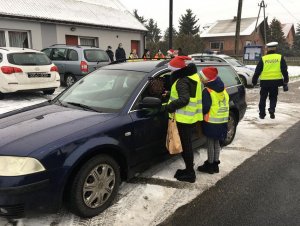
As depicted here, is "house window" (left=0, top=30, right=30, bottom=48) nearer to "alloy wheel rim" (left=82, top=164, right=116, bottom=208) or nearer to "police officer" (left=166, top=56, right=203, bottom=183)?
"police officer" (left=166, top=56, right=203, bottom=183)

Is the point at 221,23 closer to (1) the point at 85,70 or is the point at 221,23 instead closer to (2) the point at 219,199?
(1) the point at 85,70

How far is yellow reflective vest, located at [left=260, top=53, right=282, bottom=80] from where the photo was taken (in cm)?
771

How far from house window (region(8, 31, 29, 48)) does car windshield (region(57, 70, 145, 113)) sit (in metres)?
12.7

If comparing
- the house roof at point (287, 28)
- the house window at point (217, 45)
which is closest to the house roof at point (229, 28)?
the house window at point (217, 45)

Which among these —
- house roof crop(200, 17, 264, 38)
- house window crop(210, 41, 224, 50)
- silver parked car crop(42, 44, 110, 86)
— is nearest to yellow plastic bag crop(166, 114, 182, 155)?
silver parked car crop(42, 44, 110, 86)

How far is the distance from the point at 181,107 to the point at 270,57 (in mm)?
4817

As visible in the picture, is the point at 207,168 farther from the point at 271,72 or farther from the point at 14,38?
the point at 14,38

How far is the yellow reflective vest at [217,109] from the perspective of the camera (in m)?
4.24

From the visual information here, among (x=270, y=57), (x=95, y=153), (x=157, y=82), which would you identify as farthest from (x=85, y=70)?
(x=95, y=153)

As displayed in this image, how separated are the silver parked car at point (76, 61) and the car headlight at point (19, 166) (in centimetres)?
938

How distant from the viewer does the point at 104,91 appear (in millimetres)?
4250

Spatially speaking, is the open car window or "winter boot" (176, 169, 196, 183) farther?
"winter boot" (176, 169, 196, 183)

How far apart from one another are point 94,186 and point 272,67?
5.94 metres

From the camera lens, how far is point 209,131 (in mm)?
4328
